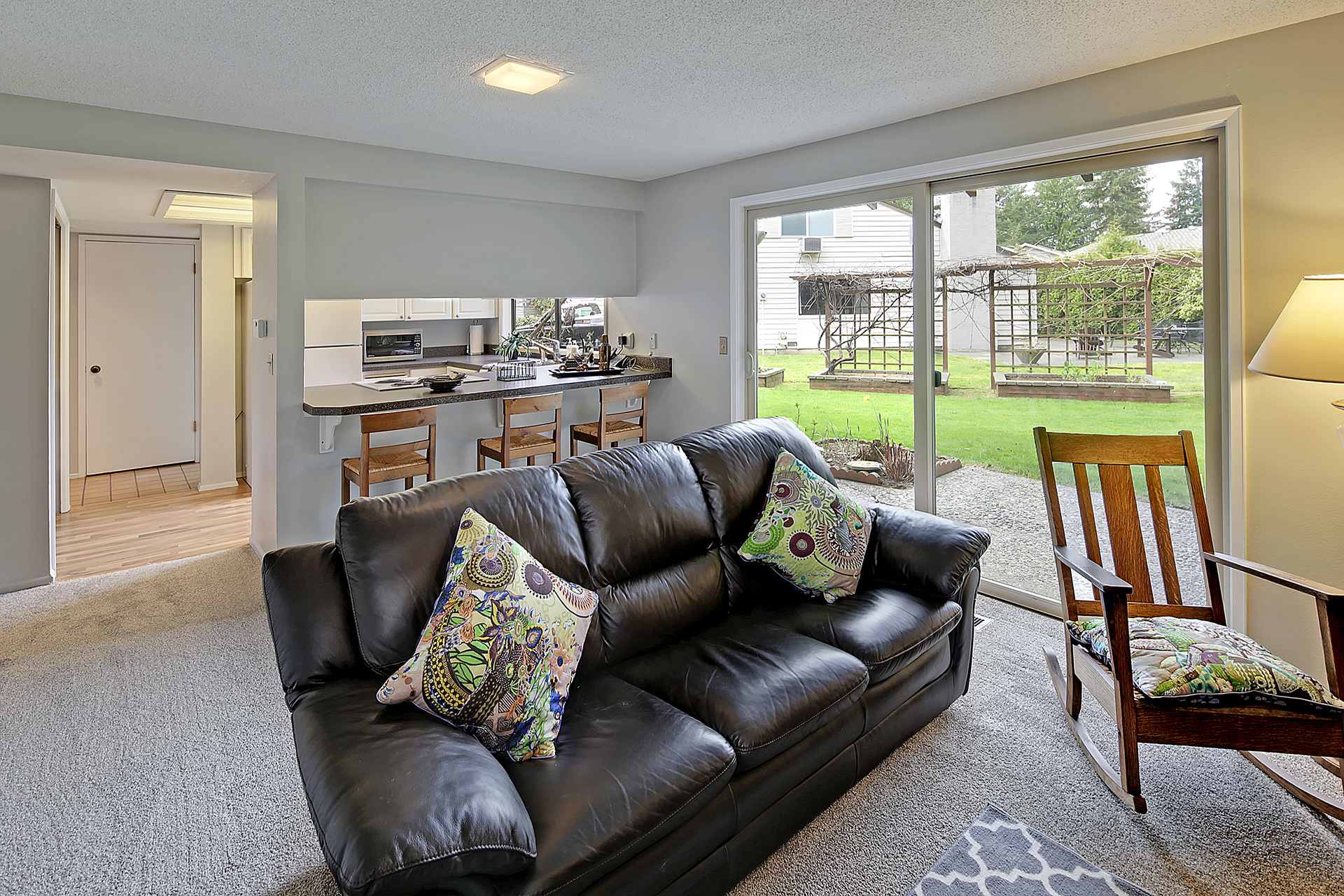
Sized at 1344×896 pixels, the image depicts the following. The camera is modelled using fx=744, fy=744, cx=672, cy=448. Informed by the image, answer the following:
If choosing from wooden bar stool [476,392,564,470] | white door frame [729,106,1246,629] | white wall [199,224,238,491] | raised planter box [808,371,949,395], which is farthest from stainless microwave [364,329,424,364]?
white door frame [729,106,1246,629]

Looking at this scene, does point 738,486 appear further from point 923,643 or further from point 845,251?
point 845,251

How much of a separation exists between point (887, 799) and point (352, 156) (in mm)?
4108

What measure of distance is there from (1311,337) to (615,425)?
3.69 m

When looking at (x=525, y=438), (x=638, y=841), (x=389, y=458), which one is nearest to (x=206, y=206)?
(x=389, y=458)

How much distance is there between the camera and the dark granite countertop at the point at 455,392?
13.2 ft

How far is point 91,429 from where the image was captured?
20.9 feet

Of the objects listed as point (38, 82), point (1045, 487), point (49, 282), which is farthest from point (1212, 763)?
point (49, 282)

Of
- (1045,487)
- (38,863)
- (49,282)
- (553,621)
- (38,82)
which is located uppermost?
(38,82)

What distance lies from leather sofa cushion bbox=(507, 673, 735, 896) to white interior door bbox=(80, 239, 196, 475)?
21.1ft

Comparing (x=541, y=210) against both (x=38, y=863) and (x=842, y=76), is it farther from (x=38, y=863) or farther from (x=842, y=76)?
(x=38, y=863)

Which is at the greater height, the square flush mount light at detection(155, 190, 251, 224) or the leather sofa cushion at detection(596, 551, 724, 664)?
the square flush mount light at detection(155, 190, 251, 224)

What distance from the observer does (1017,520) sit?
12.3 ft

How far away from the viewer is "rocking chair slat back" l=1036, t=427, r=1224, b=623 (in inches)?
97.7

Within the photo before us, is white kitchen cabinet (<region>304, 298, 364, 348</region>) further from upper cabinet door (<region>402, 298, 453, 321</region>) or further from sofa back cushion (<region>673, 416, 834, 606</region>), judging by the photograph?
sofa back cushion (<region>673, 416, 834, 606</region>)
